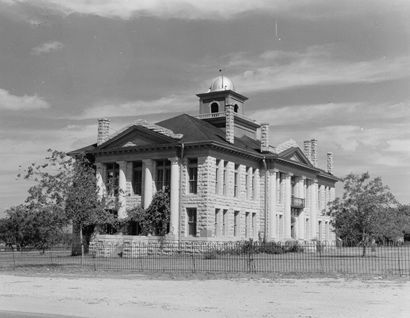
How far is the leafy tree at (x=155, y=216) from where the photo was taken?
48.9 m

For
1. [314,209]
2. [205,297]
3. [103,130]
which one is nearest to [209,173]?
[103,130]

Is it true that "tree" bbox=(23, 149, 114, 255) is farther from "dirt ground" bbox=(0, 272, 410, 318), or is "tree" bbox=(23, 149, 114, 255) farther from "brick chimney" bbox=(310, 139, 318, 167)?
"brick chimney" bbox=(310, 139, 318, 167)

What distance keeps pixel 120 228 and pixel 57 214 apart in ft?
65.4

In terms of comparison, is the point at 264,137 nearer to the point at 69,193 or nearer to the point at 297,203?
the point at 297,203

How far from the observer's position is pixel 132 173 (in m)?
51.9

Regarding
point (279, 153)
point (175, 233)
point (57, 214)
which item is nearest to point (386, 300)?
point (57, 214)

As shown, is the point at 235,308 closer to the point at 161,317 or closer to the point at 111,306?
the point at 161,317

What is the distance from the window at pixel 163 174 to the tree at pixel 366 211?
14221 millimetres

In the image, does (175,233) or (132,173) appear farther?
(132,173)

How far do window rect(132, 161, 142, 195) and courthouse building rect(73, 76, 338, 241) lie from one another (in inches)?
3.4

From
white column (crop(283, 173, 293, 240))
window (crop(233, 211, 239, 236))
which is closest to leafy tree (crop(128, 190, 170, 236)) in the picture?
window (crop(233, 211, 239, 236))

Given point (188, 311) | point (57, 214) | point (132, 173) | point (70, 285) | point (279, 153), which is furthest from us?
point (279, 153)

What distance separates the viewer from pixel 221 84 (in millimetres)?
65375

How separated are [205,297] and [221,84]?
163 feet
